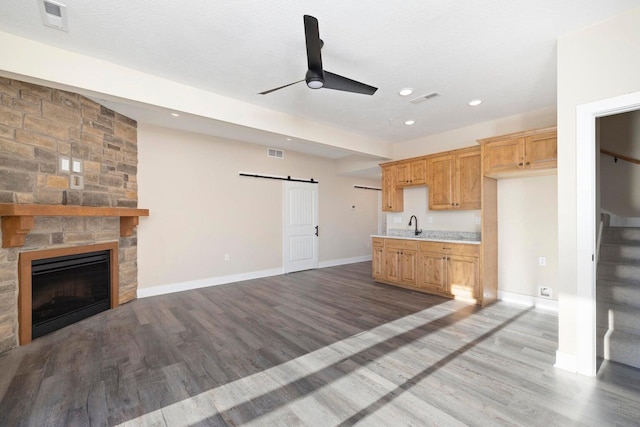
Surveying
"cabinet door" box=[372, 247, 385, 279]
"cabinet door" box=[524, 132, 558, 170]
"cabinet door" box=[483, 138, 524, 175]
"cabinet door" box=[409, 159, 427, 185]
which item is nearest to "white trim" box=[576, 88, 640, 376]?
"cabinet door" box=[524, 132, 558, 170]

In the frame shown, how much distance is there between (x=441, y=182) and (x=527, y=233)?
1.47m

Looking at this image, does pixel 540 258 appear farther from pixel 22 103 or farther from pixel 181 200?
pixel 22 103

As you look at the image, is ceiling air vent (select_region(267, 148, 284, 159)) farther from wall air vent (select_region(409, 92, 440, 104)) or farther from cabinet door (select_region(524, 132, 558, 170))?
cabinet door (select_region(524, 132, 558, 170))

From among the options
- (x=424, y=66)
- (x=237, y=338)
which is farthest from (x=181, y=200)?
(x=424, y=66)

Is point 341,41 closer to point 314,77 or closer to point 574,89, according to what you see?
point 314,77

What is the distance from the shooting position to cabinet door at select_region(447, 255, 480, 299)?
4.13m

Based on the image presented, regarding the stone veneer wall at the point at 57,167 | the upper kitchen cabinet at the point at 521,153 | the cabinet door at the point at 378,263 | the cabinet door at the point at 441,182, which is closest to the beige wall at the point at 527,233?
the upper kitchen cabinet at the point at 521,153

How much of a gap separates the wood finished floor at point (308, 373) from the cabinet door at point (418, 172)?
7.69 feet

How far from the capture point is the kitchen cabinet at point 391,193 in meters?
5.64

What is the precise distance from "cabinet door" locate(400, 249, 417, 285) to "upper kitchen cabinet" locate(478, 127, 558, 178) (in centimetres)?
179

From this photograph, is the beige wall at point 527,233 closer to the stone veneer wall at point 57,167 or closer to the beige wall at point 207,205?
the beige wall at point 207,205

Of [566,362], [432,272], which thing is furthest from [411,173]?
[566,362]

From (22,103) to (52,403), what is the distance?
298 cm

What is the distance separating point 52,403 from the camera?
6.52 feet
